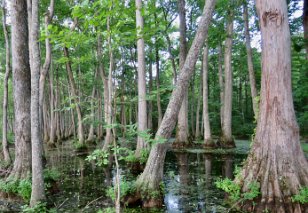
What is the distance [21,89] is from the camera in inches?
274

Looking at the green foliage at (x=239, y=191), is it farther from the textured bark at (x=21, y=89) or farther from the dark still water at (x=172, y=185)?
the textured bark at (x=21, y=89)

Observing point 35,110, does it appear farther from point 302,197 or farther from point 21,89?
point 302,197

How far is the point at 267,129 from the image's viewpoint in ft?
17.6

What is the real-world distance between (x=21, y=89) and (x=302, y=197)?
22.0ft

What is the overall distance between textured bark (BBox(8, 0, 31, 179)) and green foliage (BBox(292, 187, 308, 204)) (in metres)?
5.92

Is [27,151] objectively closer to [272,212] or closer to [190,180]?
[190,180]

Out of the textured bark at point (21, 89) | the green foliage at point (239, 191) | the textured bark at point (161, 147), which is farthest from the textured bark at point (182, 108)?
the green foliage at point (239, 191)

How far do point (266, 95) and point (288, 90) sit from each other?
0.42 m

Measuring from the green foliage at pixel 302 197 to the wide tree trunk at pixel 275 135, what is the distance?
0.09 m

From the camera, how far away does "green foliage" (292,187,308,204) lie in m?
4.56

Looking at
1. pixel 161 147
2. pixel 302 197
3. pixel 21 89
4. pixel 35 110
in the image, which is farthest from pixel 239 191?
pixel 21 89

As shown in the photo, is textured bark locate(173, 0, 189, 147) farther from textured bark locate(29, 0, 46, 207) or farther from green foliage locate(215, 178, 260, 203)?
textured bark locate(29, 0, 46, 207)

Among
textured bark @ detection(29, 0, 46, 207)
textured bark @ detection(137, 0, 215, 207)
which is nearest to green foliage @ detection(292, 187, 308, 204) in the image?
textured bark @ detection(137, 0, 215, 207)

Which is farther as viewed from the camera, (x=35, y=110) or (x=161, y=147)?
(x=161, y=147)
